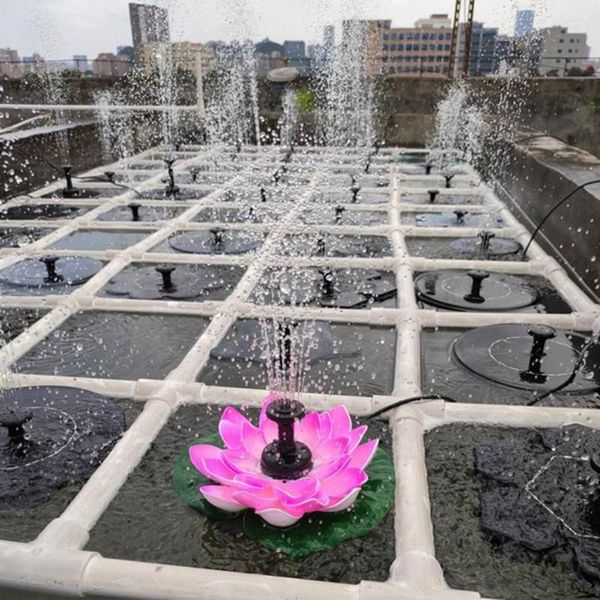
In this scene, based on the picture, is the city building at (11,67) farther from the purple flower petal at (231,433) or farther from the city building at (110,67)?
the purple flower petal at (231,433)

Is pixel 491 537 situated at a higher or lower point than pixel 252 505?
lower

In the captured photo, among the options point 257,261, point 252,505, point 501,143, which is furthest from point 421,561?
point 501,143

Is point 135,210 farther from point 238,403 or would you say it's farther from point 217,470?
point 217,470

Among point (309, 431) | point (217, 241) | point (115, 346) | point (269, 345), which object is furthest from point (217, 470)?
point (217, 241)

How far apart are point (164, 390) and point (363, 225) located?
182 inches

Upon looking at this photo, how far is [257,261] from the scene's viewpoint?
6.28 metres

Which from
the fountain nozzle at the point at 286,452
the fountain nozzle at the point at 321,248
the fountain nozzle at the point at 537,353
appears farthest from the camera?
the fountain nozzle at the point at 321,248

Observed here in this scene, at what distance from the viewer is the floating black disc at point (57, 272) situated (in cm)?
569

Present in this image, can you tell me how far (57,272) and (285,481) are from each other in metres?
4.22

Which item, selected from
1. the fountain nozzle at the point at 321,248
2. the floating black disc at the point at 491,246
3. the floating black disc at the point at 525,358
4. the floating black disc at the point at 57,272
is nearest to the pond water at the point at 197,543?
the floating black disc at the point at 525,358

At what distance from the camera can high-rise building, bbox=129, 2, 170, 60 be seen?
19641 mm

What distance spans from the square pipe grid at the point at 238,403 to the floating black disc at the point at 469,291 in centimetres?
17

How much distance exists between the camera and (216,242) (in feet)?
22.2

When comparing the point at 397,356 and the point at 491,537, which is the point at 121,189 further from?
the point at 491,537
